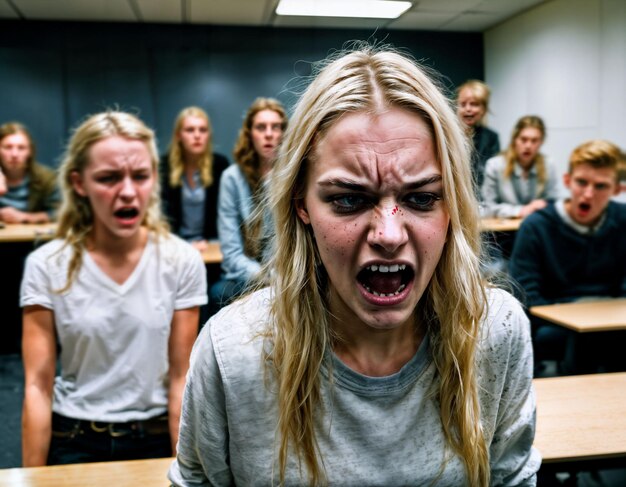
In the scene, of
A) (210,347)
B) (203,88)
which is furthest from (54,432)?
(203,88)

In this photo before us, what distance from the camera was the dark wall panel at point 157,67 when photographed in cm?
652

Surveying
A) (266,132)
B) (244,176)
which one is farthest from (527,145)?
(244,176)

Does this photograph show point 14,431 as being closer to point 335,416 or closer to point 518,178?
point 335,416

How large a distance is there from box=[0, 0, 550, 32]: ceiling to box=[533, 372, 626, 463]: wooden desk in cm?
506

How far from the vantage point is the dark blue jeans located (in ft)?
4.86

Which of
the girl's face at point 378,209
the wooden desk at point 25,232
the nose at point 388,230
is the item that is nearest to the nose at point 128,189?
the girl's face at point 378,209

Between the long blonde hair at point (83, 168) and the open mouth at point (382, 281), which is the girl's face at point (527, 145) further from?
the open mouth at point (382, 281)

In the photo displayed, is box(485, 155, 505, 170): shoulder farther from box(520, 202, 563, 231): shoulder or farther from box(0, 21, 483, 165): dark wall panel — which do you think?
box(0, 21, 483, 165): dark wall panel

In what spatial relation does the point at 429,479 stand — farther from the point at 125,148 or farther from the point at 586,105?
the point at 586,105

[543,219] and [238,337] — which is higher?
[543,219]

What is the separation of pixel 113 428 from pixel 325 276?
2.82 feet

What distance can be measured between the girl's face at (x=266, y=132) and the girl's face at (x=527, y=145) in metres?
2.04

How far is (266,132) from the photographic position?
3.25 meters

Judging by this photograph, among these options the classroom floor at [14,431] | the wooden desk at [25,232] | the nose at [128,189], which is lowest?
the classroom floor at [14,431]
